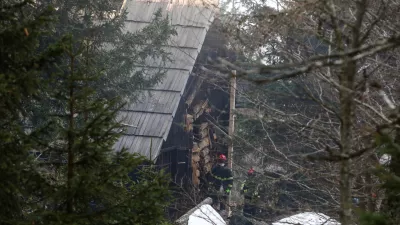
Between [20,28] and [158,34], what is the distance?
25.7ft

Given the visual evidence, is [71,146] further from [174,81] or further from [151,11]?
[151,11]

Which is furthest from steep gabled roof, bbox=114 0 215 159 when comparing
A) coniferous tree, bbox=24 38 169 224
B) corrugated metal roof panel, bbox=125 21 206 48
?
coniferous tree, bbox=24 38 169 224

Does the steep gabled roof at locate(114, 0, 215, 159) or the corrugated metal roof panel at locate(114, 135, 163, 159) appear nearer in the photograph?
the corrugated metal roof panel at locate(114, 135, 163, 159)

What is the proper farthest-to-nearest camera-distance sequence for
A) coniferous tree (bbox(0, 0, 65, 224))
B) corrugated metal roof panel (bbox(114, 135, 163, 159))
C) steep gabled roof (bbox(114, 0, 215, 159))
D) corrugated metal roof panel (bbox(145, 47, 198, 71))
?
steep gabled roof (bbox(114, 0, 215, 159)) → corrugated metal roof panel (bbox(145, 47, 198, 71)) → corrugated metal roof panel (bbox(114, 135, 163, 159)) → coniferous tree (bbox(0, 0, 65, 224))

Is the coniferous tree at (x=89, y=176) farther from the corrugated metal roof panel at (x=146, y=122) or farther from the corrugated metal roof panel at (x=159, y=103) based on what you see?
the corrugated metal roof panel at (x=159, y=103)

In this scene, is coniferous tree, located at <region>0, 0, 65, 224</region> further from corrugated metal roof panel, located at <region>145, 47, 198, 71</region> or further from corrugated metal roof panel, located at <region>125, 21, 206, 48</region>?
corrugated metal roof panel, located at <region>125, 21, 206, 48</region>

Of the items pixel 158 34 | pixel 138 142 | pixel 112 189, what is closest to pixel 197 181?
pixel 138 142

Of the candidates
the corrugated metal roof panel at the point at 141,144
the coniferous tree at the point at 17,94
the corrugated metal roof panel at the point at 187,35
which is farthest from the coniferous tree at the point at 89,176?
the corrugated metal roof panel at the point at 187,35

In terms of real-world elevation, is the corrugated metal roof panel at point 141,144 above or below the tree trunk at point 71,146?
below

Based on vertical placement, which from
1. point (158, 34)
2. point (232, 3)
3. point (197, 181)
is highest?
point (232, 3)

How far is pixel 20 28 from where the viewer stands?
4797 millimetres

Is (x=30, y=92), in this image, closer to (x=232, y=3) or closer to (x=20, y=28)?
(x=20, y=28)

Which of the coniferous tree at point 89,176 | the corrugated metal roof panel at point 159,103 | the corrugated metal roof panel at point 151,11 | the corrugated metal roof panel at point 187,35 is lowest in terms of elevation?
the corrugated metal roof panel at point 159,103

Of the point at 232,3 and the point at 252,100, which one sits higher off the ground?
the point at 232,3
